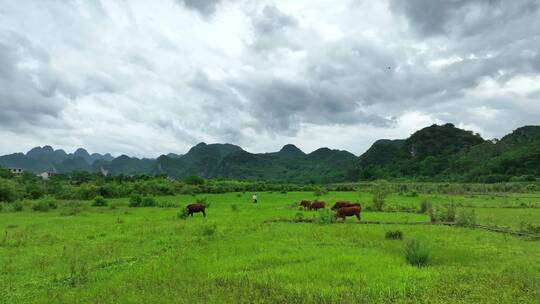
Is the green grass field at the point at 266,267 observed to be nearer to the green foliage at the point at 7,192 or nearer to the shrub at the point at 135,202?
the shrub at the point at 135,202

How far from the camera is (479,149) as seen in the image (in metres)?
135

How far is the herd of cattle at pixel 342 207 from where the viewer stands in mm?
25487

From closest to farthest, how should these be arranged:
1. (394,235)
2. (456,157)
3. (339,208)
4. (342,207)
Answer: (394,235)
(342,207)
(339,208)
(456,157)

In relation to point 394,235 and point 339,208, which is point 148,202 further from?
point 394,235

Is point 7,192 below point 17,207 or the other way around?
the other way around

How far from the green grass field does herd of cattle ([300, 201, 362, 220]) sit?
4.34m

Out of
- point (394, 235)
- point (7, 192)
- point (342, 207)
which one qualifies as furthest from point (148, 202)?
point (394, 235)

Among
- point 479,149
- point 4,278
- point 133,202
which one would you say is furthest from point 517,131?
point 4,278

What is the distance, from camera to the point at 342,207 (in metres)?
30.6

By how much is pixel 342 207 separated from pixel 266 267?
18749 mm

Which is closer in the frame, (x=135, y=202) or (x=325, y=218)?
(x=325, y=218)

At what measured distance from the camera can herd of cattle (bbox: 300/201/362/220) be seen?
25.5 metres

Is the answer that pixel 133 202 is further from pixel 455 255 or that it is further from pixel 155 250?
pixel 455 255

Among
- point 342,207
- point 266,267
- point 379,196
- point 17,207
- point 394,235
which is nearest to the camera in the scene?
point 266,267
